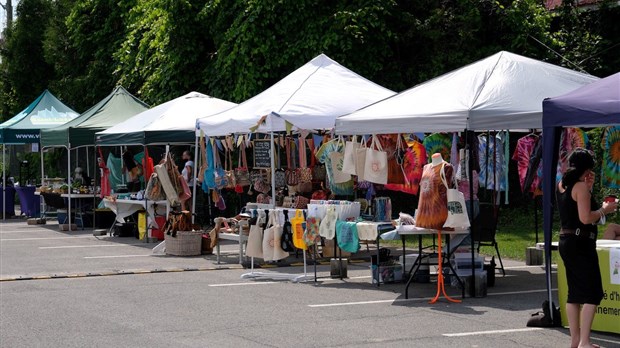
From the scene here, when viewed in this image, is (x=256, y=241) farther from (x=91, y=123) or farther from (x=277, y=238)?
(x=91, y=123)

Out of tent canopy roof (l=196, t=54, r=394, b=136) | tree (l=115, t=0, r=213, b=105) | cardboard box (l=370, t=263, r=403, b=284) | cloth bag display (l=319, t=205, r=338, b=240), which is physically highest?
tree (l=115, t=0, r=213, b=105)

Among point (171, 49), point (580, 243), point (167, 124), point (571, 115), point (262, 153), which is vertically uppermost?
point (171, 49)

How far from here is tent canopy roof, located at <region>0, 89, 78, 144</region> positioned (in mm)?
28270

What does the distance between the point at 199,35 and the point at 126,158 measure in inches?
170

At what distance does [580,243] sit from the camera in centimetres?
863

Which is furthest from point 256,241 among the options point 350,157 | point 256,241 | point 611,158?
point 611,158

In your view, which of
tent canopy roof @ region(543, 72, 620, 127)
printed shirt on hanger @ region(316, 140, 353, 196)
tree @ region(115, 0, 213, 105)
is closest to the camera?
tent canopy roof @ region(543, 72, 620, 127)

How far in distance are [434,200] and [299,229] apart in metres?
2.85

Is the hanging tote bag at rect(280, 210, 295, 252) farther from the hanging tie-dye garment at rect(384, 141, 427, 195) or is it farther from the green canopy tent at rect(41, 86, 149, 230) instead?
the green canopy tent at rect(41, 86, 149, 230)

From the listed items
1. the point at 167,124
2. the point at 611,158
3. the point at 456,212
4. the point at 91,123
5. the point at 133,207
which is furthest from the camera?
the point at 91,123

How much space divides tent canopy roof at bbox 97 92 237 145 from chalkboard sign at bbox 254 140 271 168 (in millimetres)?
2703

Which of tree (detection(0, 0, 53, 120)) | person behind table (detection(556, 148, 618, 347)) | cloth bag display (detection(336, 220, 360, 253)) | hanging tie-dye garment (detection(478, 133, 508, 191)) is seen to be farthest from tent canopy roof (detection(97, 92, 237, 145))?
tree (detection(0, 0, 53, 120))

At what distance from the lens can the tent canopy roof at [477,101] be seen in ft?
39.3

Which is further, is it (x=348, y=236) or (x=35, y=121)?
(x=35, y=121)
